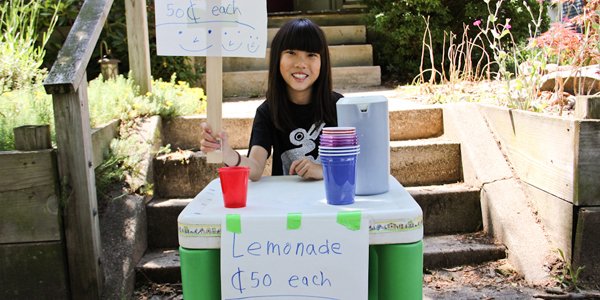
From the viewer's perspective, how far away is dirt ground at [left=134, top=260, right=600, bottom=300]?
91.4 inches

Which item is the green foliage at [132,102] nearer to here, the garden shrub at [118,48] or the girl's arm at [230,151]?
the garden shrub at [118,48]

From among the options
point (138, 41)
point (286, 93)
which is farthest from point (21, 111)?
point (286, 93)

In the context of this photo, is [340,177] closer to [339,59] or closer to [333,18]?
[339,59]

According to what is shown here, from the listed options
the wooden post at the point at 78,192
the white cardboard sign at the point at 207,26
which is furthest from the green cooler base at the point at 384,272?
the wooden post at the point at 78,192

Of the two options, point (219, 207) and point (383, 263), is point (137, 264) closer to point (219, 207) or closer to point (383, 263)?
point (219, 207)

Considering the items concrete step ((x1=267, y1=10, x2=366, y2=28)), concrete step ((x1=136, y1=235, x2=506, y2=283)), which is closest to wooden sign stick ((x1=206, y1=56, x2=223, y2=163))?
concrete step ((x1=136, y1=235, x2=506, y2=283))

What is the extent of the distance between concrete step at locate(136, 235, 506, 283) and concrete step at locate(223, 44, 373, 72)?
10.5 ft

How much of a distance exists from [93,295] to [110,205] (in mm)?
503

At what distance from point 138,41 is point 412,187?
199 cm

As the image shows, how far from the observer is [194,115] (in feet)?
11.7

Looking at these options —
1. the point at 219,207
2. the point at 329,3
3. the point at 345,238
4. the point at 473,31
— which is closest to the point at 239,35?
the point at 219,207

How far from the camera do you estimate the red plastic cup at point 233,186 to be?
143cm

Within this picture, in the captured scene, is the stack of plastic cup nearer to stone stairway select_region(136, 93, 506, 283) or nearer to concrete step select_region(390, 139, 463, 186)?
stone stairway select_region(136, 93, 506, 283)

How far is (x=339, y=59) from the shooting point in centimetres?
586
